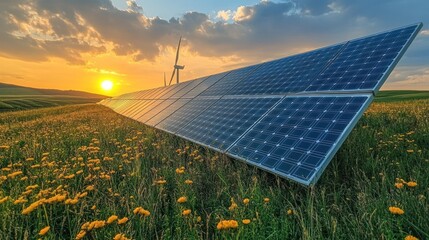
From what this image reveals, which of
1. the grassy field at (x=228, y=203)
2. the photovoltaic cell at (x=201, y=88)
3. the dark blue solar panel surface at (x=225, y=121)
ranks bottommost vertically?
the grassy field at (x=228, y=203)

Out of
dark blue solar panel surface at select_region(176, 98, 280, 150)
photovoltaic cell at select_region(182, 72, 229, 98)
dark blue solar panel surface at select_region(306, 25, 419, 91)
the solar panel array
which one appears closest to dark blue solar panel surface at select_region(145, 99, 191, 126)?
photovoltaic cell at select_region(182, 72, 229, 98)

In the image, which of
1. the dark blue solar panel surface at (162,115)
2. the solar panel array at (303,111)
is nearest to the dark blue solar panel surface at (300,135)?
the solar panel array at (303,111)

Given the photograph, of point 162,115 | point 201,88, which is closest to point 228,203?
point 162,115

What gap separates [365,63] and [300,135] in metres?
3.13

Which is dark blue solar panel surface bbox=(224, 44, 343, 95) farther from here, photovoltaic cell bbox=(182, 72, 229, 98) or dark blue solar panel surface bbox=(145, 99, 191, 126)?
photovoltaic cell bbox=(182, 72, 229, 98)

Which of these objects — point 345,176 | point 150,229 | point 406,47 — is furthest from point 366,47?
point 150,229

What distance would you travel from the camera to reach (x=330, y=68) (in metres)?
7.45

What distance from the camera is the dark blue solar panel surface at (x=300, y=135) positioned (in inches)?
159

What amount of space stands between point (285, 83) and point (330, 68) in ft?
4.91

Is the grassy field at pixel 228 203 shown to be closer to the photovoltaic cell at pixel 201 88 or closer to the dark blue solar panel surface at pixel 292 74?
the dark blue solar panel surface at pixel 292 74

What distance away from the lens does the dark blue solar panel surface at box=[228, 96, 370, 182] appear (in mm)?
4043

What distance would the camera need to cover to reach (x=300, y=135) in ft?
15.8

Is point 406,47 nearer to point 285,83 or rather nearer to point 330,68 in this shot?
point 330,68

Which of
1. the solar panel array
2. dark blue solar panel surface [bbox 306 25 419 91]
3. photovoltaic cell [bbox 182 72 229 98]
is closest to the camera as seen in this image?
the solar panel array
